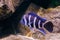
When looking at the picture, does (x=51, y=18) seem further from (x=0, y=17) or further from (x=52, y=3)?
(x=0, y=17)

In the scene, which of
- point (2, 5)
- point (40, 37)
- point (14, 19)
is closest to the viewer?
point (2, 5)

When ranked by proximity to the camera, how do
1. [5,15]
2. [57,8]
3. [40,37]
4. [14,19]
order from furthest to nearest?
[57,8] < [14,19] < [40,37] < [5,15]

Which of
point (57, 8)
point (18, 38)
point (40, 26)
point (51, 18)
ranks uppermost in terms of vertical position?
point (57, 8)

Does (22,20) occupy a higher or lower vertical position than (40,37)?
higher

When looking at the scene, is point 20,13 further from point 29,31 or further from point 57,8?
point 57,8

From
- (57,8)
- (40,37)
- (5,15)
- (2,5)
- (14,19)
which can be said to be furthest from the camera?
(57,8)

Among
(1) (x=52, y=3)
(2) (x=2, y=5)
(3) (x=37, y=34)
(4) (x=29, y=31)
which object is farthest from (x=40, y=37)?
(1) (x=52, y=3)

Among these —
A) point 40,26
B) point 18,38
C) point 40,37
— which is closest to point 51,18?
point 40,26

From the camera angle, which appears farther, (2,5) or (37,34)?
(37,34)

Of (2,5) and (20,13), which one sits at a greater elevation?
(20,13)
